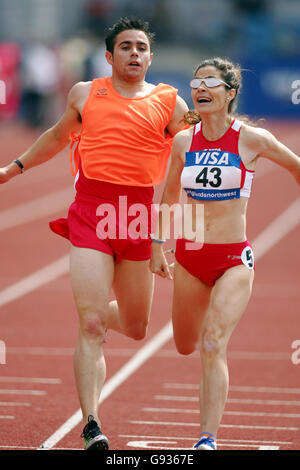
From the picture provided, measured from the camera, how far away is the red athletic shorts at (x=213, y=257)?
19.1ft

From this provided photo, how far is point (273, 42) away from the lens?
127 feet

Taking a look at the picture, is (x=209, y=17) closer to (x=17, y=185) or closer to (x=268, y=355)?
(x=17, y=185)

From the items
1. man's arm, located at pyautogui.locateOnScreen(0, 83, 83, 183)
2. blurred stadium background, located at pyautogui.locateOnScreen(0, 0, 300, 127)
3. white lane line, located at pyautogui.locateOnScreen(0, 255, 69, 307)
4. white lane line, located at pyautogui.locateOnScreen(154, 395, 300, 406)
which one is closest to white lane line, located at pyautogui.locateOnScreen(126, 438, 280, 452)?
white lane line, located at pyautogui.locateOnScreen(154, 395, 300, 406)

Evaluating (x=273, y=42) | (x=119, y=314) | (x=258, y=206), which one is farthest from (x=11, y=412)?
(x=273, y=42)

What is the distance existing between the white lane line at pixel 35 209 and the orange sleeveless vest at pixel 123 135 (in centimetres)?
1097

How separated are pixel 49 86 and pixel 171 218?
27.3 meters

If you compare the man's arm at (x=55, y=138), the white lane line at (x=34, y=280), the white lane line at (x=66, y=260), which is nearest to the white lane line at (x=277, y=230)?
the white lane line at (x=66, y=260)

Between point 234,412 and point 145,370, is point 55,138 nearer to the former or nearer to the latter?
point 234,412

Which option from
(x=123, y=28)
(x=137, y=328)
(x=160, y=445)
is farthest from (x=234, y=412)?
(x=123, y=28)

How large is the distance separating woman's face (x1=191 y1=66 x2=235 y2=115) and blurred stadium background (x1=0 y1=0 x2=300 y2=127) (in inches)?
1123

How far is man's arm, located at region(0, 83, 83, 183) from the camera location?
6285mm

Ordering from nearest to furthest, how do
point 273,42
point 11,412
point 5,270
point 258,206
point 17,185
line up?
1. point 11,412
2. point 5,270
3. point 258,206
4. point 17,185
5. point 273,42

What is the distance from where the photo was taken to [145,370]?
348 inches

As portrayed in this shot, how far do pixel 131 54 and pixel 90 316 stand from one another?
1.58 meters
